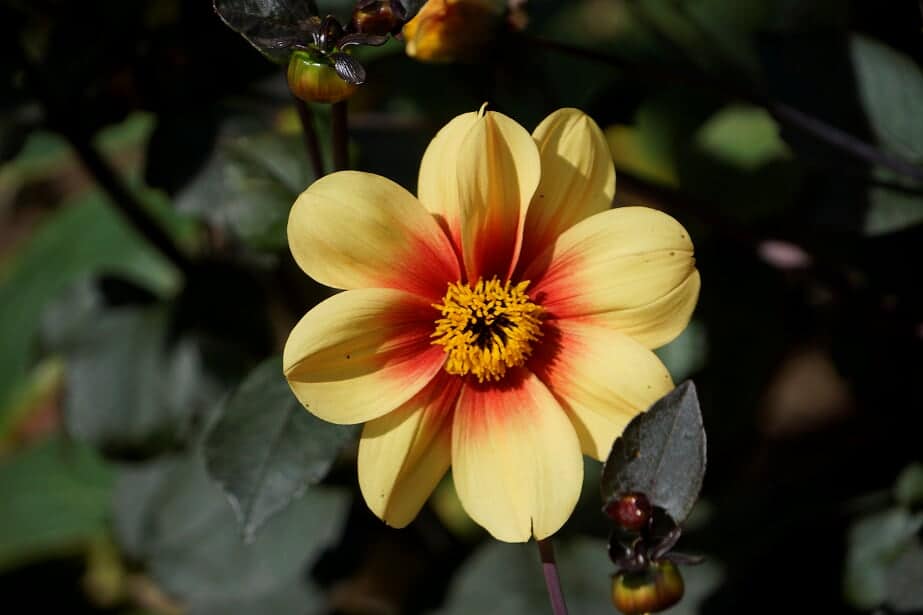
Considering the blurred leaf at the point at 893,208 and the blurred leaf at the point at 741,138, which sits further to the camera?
the blurred leaf at the point at 741,138

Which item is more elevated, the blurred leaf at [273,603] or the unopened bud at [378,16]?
the unopened bud at [378,16]

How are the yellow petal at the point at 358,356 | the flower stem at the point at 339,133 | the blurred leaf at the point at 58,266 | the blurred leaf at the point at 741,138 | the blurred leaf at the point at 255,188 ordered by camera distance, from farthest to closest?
the blurred leaf at the point at 58,266
the blurred leaf at the point at 741,138
the blurred leaf at the point at 255,188
the flower stem at the point at 339,133
the yellow petal at the point at 358,356

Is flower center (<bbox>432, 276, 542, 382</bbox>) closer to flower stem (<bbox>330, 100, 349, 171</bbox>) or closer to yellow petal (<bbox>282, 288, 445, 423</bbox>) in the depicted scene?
yellow petal (<bbox>282, 288, 445, 423</bbox>)

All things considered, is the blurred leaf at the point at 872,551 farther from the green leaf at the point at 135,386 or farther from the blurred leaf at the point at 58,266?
the blurred leaf at the point at 58,266

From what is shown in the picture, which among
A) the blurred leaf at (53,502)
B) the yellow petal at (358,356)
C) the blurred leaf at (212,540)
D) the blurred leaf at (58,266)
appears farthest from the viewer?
the blurred leaf at (58,266)

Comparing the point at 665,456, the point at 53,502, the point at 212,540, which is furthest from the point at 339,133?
the point at 53,502

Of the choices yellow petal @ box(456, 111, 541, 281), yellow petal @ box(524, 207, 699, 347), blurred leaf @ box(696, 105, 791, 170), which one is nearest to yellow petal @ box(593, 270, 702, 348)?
yellow petal @ box(524, 207, 699, 347)

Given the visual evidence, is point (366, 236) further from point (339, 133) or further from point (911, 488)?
point (911, 488)

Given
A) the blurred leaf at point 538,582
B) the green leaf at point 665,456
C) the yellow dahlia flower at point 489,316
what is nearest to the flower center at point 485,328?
the yellow dahlia flower at point 489,316
